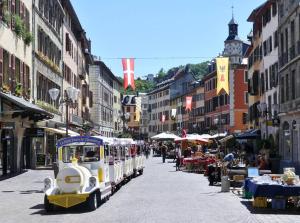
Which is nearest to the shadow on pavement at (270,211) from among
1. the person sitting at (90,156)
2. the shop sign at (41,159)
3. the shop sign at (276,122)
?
the person sitting at (90,156)

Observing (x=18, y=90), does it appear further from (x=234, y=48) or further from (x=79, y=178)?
(x=234, y=48)

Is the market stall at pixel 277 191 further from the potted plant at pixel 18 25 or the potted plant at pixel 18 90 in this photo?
the potted plant at pixel 18 25

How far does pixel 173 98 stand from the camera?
443 ft

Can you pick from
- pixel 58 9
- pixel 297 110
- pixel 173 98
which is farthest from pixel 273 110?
pixel 173 98

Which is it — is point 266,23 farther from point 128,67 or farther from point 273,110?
point 128,67

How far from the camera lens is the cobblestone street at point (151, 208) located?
15086 mm

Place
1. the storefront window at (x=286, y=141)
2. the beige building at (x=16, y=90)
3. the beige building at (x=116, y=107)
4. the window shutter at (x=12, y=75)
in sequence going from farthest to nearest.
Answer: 1. the beige building at (x=116, y=107)
2. the storefront window at (x=286, y=141)
3. the window shutter at (x=12, y=75)
4. the beige building at (x=16, y=90)

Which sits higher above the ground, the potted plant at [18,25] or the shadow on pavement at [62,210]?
the potted plant at [18,25]

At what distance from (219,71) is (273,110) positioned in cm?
710

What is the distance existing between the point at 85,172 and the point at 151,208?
2182 millimetres

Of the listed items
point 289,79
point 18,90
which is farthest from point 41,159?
point 289,79

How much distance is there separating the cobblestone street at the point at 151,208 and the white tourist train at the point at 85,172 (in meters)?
0.36

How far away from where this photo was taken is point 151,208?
1717cm

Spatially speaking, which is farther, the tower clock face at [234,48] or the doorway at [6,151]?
the tower clock face at [234,48]
